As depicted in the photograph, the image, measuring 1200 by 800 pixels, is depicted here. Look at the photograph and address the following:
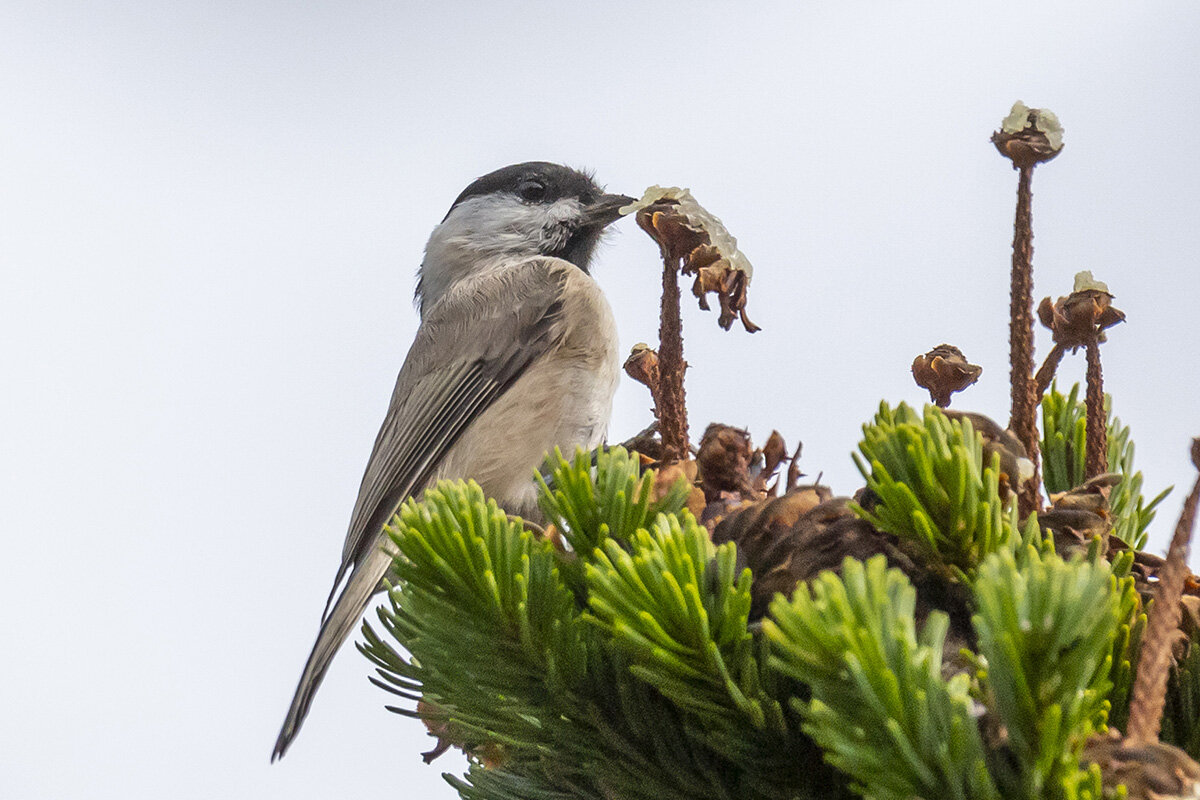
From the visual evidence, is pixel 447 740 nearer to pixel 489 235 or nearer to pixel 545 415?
pixel 545 415

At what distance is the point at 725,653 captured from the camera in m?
0.94

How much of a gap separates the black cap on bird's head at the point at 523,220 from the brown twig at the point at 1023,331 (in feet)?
8.78

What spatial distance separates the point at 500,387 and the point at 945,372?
6.22 ft

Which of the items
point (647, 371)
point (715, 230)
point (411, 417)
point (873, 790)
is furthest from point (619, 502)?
point (411, 417)

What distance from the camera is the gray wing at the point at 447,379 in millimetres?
2941

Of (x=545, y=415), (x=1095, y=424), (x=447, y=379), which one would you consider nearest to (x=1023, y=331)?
(x=1095, y=424)

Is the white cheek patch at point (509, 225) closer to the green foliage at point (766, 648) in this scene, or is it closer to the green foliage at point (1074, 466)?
the green foliage at point (1074, 466)

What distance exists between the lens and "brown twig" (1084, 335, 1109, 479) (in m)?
1.26

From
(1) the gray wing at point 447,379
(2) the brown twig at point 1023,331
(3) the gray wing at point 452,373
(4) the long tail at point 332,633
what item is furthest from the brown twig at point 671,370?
(3) the gray wing at point 452,373

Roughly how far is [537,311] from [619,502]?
91.6 inches

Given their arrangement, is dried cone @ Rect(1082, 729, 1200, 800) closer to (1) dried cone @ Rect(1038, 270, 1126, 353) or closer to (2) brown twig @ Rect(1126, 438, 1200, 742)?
(2) brown twig @ Rect(1126, 438, 1200, 742)

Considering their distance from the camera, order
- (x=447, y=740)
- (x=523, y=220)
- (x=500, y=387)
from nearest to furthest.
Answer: (x=447, y=740) < (x=500, y=387) < (x=523, y=220)

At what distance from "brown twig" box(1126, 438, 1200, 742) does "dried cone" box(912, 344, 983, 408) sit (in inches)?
23.6

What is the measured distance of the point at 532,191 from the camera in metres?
4.10
